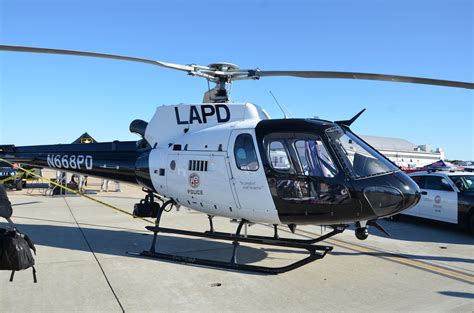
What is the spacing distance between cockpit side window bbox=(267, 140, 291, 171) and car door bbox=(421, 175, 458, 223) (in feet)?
19.3

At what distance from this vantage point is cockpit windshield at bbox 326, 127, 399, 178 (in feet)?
18.5

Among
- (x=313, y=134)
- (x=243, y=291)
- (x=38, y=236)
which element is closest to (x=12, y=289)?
(x=243, y=291)

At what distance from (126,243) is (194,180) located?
2.36 metres

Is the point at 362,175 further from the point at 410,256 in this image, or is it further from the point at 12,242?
the point at 12,242

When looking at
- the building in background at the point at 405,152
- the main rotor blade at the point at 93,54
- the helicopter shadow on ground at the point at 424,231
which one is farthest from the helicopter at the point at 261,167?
the building in background at the point at 405,152

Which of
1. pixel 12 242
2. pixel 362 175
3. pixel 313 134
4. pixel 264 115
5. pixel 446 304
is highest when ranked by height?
pixel 264 115

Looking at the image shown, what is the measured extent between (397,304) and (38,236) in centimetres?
739

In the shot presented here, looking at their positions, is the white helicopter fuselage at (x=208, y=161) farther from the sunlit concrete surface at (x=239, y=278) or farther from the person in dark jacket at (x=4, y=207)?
the person in dark jacket at (x=4, y=207)

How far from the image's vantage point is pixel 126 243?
7.84 meters

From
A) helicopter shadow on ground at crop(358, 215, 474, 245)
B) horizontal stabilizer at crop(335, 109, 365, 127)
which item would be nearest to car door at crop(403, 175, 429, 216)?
helicopter shadow on ground at crop(358, 215, 474, 245)

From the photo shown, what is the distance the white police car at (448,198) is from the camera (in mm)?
9094

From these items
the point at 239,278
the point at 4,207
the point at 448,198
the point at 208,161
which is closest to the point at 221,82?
the point at 208,161

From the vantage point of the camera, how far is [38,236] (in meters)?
8.30

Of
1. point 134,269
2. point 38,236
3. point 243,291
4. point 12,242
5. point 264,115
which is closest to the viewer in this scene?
point 12,242
